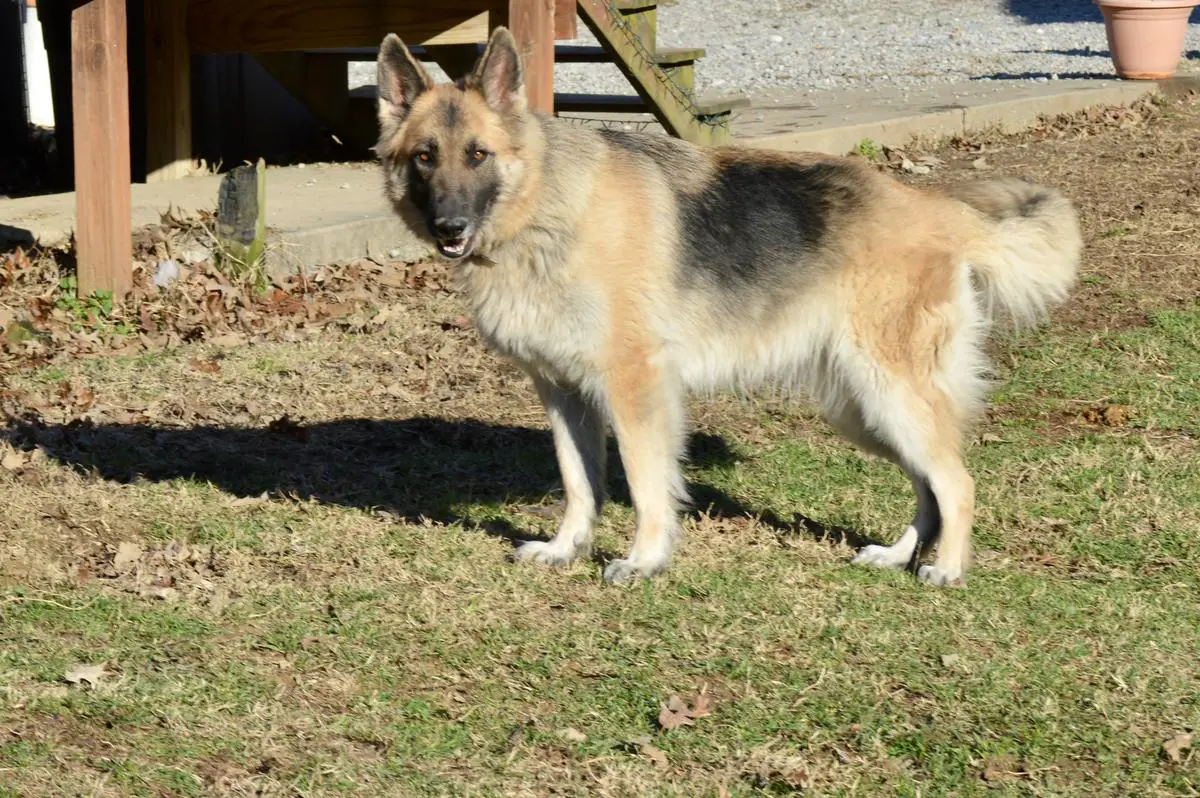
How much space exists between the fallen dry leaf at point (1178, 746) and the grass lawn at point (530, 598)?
2cm

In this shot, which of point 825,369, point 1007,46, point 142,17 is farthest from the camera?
point 1007,46

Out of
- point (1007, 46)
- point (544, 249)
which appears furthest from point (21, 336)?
point (1007, 46)

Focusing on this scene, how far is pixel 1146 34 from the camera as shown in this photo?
1476cm

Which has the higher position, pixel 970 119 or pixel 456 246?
pixel 456 246

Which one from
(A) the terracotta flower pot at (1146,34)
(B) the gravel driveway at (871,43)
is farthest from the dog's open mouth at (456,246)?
(A) the terracotta flower pot at (1146,34)

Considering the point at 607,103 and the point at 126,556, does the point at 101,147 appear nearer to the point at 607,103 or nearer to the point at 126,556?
the point at 126,556

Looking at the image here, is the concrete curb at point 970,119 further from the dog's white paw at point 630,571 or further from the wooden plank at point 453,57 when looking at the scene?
the dog's white paw at point 630,571

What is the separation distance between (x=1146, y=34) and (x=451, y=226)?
12.0 metres

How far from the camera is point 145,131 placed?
1081cm

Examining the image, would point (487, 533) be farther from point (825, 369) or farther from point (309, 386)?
point (309, 386)

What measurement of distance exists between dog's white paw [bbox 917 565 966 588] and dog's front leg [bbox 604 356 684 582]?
0.90 meters

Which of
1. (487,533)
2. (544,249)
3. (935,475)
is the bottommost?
(487,533)

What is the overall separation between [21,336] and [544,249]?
3960 mm

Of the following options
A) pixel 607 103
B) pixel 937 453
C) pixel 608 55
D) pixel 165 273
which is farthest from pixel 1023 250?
pixel 607 103
